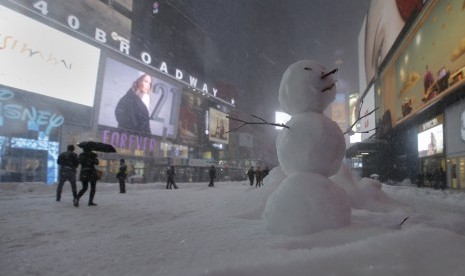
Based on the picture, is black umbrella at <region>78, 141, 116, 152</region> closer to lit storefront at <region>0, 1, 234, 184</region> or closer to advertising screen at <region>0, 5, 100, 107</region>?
lit storefront at <region>0, 1, 234, 184</region>

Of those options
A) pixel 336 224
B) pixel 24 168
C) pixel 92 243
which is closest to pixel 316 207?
pixel 336 224

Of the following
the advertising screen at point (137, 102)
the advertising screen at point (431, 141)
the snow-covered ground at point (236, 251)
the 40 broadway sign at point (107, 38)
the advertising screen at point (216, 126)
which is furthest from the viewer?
the advertising screen at point (216, 126)

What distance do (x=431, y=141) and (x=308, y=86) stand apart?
2200cm

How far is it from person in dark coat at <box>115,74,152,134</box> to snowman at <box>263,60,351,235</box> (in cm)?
3927

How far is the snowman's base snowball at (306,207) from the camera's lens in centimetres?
346

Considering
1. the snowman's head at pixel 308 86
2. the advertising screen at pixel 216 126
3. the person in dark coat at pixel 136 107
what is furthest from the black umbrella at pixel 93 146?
the advertising screen at pixel 216 126

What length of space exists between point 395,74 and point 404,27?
5009 millimetres

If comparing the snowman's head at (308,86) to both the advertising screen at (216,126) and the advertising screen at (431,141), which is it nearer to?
the advertising screen at (431,141)

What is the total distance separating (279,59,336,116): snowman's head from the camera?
422 cm

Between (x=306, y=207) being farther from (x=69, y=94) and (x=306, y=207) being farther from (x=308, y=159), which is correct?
(x=69, y=94)

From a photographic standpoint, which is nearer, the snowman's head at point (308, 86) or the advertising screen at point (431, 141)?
the snowman's head at point (308, 86)

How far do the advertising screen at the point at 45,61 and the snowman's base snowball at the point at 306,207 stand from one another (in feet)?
97.1

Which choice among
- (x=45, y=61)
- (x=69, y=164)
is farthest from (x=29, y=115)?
(x=69, y=164)

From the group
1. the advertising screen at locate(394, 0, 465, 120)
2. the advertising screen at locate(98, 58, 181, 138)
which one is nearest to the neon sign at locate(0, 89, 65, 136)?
the advertising screen at locate(98, 58, 181, 138)
